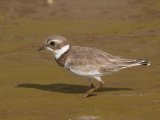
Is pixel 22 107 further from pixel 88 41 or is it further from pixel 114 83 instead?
pixel 88 41

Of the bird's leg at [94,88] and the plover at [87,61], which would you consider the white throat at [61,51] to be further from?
the bird's leg at [94,88]

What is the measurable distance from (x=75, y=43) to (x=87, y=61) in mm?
5666

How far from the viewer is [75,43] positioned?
746 inches

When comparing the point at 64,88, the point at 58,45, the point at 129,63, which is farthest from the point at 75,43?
the point at 129,63

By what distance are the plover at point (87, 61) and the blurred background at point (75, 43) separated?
1.47 feet

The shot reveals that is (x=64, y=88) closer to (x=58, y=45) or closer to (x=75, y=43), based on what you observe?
(x=58, y=45)

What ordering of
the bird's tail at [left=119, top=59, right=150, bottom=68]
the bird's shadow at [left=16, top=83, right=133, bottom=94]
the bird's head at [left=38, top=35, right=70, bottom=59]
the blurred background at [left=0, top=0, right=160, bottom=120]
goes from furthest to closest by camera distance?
the bird's shadow at [left=16, top=83, right=133, bottom=94] < the bird's head at [left=38, top=35, right=70, bottom=59] < the bird's tail at [left=119, top=59, right=150, bottom=68] < the blurred background at [left=0, top=0, right=160, bottom=120]

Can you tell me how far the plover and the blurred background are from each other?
0.45 meters

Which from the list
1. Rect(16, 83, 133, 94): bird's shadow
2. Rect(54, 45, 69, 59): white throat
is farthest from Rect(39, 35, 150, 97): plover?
Rect(16, 83, 133, 94): bird's shadow

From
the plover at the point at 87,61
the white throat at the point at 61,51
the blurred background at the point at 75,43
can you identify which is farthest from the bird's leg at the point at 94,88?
the white throat at the point at 61,51

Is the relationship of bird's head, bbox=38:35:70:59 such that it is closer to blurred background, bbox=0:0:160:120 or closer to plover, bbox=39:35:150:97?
plover, bbox=39:35:150:97

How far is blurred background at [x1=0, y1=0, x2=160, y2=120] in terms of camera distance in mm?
12129

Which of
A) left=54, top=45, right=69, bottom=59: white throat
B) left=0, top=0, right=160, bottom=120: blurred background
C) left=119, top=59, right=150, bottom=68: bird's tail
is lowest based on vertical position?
left=0, top=0, right=160, bottom=120: blurred background

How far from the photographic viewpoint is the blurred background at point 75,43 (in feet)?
39.8
